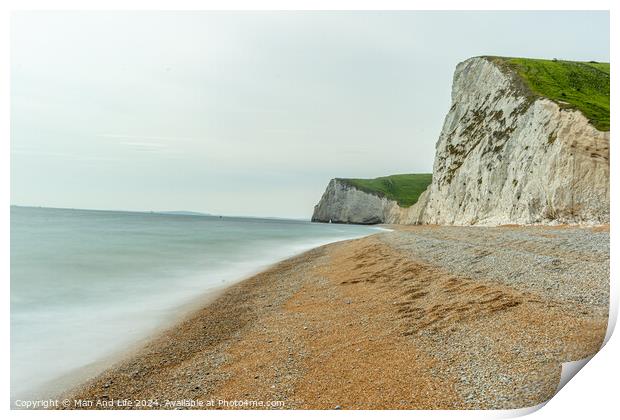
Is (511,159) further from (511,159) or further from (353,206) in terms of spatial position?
(353,206)

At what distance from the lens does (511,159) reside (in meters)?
28.0

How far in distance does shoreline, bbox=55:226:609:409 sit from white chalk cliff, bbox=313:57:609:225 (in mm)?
10244

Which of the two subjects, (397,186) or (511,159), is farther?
(397,186)

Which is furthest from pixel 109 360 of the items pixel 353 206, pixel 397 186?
pixel 397 186

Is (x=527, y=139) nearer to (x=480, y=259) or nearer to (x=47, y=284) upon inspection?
(x=480, y=259)

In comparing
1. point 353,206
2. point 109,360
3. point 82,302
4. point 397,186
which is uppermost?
point 397,186

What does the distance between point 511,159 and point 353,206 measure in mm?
95950

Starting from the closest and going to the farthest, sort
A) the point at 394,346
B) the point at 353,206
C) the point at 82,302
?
the point at 394,346 < the point at 82,302 < the point at 353,206

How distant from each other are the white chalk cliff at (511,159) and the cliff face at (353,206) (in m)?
64.5

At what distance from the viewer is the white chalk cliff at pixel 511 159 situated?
18.2 meters

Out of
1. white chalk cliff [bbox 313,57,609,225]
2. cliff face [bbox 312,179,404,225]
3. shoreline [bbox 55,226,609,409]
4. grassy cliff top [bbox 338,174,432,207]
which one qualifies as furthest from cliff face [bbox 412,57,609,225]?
grassy cliff top [bbox 338,174,432,207]

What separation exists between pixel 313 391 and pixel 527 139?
27.2 meters

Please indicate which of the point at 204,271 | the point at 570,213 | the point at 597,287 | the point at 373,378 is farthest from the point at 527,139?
the point at 373,378

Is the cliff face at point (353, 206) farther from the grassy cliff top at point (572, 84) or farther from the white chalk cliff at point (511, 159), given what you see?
the grassy cliff top at point (572, 84)
